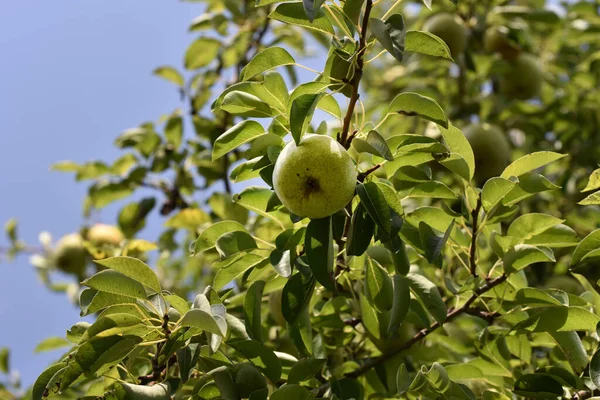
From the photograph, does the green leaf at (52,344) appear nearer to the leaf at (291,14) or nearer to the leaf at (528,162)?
the leaf at (291,14)

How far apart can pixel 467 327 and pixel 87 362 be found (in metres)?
1.59

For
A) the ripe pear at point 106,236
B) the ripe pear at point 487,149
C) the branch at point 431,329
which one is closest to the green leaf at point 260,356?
the branch at point 431,329

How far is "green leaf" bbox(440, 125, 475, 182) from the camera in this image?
167cm

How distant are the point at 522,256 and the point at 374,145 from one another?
540 millimetres

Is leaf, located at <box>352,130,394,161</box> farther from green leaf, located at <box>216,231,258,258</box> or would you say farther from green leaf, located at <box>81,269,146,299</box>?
green leaf, located at <box>81,269,146,299</box>

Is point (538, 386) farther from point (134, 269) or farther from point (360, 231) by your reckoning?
point (134, 269)

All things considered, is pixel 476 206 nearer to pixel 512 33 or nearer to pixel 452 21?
pixel 452 21

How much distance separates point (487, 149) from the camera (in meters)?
3.29

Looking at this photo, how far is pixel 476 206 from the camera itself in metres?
1.76

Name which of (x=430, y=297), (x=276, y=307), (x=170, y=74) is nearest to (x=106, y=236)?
(x=170, y=74)

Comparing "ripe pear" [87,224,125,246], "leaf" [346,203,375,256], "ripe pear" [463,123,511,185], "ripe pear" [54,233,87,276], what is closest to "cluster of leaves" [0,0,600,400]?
"leaf" [346,203,375,256]

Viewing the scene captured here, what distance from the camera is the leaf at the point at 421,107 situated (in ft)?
4.97

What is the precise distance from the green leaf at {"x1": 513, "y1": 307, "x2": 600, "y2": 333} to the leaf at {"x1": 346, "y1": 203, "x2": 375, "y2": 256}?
1.60 ft

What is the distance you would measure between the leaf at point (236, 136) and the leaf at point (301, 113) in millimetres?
243
